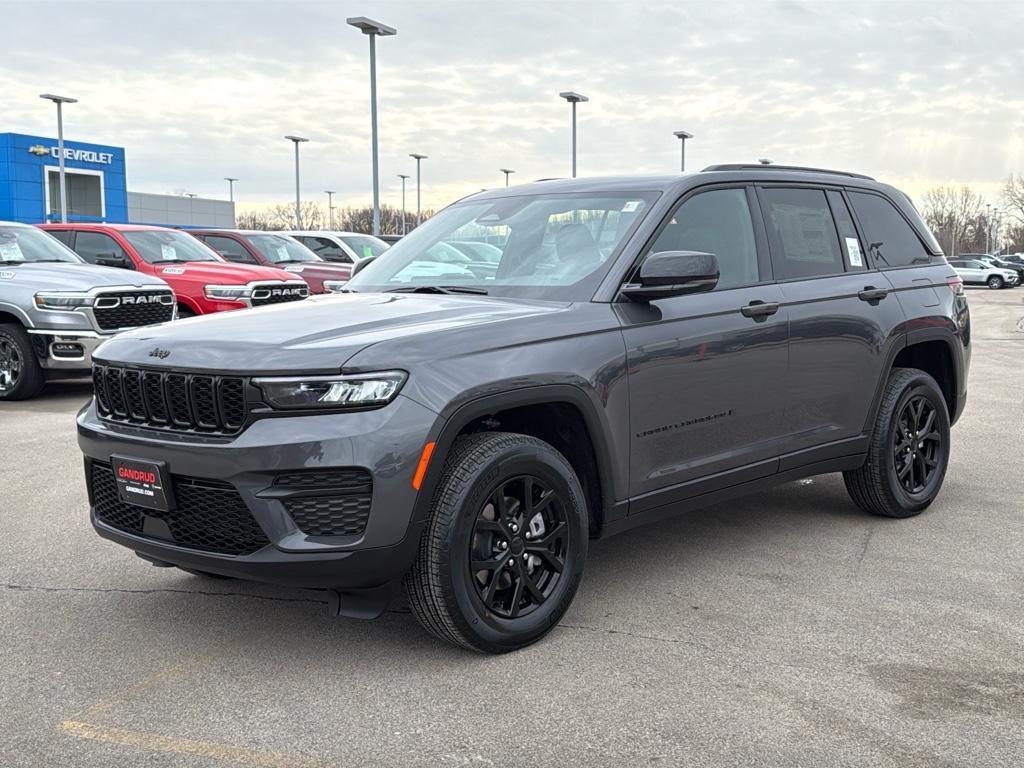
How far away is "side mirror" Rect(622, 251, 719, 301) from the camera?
4434 millimetres

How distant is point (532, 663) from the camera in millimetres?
4059

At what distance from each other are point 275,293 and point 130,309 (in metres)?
3.13

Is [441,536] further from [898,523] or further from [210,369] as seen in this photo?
[898,523]

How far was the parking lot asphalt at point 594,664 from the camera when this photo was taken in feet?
11.1

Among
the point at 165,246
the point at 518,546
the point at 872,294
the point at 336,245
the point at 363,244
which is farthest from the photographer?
the point at 363,244

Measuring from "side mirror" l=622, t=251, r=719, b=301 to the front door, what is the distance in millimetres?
82

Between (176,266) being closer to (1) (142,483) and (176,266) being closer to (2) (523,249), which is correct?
(2) (523,249)

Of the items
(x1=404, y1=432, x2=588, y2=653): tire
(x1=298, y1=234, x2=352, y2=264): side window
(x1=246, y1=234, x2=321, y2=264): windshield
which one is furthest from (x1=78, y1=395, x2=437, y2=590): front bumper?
(x1=298, y1=234, x2=352, y2=264): side window

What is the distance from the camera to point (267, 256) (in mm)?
Result: 18562

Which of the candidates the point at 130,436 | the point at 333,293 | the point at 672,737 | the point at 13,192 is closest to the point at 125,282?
the point at 333,293

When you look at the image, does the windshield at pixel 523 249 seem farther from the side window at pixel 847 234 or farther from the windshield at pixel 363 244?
the windshield at pixel 363 244

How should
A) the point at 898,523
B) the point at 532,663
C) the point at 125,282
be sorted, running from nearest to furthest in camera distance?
the point at 532,663
the point at 898,523
the point at 125,282

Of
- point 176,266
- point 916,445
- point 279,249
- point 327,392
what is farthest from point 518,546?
point 279,249

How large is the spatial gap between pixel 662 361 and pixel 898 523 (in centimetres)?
223
